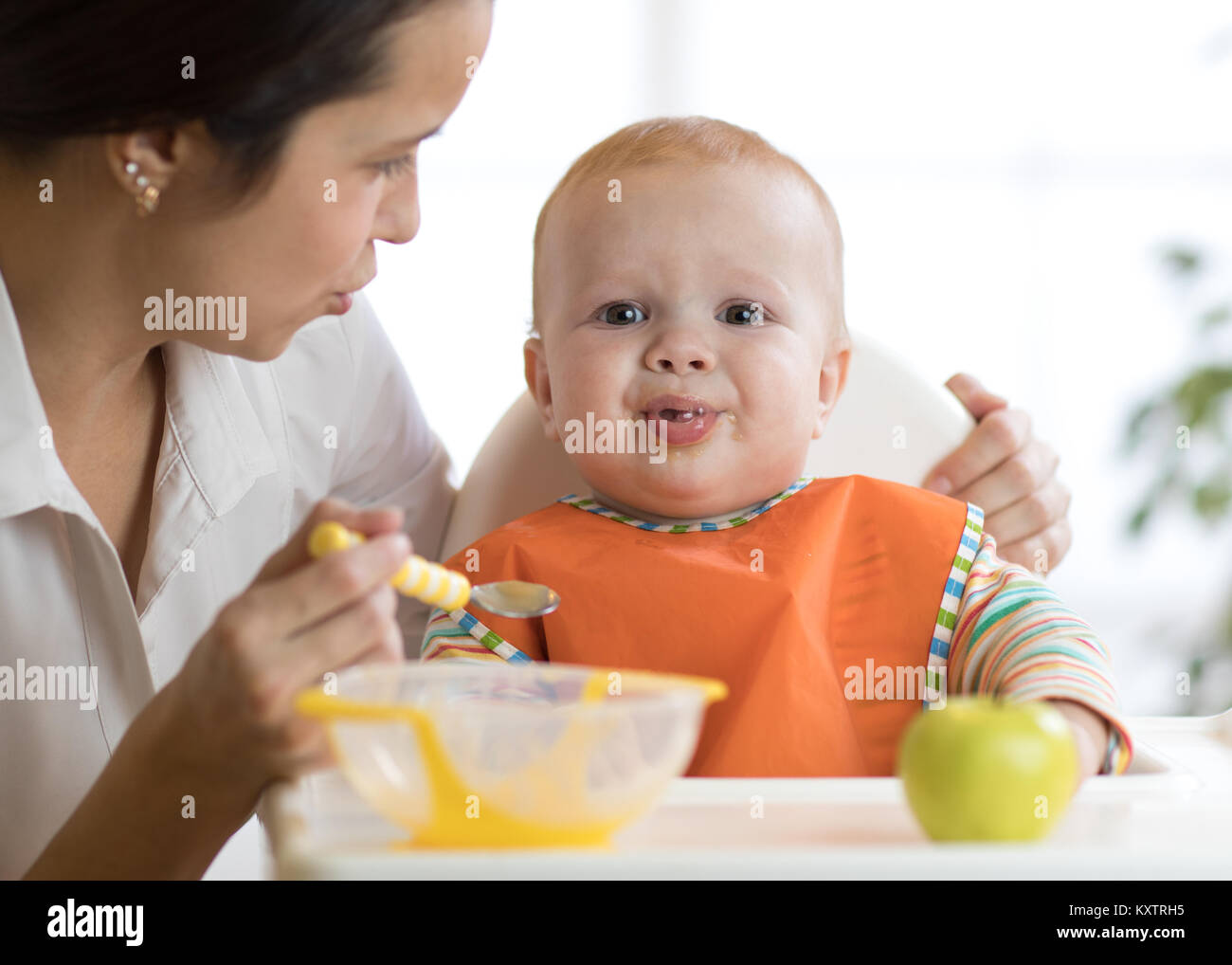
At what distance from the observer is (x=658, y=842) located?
680mm

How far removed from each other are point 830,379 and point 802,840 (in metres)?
0.77

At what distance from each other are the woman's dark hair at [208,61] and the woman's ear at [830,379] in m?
0.61

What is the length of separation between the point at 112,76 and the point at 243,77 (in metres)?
0.11

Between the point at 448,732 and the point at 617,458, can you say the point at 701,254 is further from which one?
the point at 448,732

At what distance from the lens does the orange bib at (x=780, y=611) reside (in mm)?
1086

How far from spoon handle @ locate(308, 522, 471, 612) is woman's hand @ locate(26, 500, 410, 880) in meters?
0.01

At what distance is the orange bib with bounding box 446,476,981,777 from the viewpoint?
3.56 feet

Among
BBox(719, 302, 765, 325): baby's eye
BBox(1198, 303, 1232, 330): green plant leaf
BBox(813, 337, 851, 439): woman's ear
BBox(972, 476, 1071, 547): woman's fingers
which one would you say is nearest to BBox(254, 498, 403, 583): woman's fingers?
BBox(719, 302, 765, 325): baby's eye

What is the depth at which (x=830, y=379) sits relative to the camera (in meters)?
1.38

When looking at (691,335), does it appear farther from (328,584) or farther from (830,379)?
(328,584)

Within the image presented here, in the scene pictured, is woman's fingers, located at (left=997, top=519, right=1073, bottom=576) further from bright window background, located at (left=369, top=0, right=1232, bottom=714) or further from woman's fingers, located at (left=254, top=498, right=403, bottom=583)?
bright window background, located at (left=369, top=0, right=1232, bottom=714)

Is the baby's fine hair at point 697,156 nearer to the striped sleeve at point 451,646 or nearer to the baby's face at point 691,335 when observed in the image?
the baby's face at point 691,335

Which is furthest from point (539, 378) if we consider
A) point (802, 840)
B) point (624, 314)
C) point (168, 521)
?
point (802, 840)

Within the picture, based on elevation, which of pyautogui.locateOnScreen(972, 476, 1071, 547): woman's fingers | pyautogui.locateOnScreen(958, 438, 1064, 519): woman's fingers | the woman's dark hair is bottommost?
pyautogui.locateOnScreen(972, 476, 1071, 547): woman's fingers
